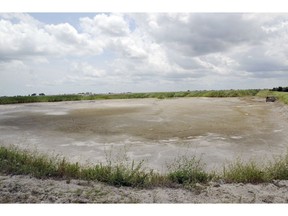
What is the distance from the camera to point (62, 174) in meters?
7.43

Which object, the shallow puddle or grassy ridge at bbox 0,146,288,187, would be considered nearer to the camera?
grassy ridge at bbox 0,146,288,187

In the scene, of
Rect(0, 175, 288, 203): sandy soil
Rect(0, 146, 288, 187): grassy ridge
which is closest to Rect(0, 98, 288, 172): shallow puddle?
Rect(0, 146, 288, 187): grassy ridge

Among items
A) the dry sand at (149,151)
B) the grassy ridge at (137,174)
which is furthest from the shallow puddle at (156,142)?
the grassy ridge at (137,174)

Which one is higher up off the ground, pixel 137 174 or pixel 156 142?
pixel 137 174

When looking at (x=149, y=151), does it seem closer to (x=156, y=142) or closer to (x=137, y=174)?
(x=156, y=142)

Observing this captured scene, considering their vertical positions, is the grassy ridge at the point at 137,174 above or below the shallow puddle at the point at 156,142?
above

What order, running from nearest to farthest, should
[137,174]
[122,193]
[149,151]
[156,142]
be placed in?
[122,193], [137,174], [149,151], [156,142]

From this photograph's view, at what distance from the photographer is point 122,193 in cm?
621

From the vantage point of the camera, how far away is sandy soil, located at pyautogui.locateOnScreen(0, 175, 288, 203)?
588cm

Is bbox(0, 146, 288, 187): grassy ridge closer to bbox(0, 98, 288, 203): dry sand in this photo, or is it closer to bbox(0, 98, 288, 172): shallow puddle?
bbox(0, 98, 288, 203): dry sand

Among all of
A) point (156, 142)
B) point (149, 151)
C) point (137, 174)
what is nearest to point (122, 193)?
point (137, 174)

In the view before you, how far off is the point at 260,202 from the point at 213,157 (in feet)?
15.4

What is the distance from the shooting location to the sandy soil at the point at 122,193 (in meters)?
5.88

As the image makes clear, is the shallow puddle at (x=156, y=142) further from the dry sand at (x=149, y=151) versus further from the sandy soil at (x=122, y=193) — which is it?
the sandy soil at (x=122, y=193)
